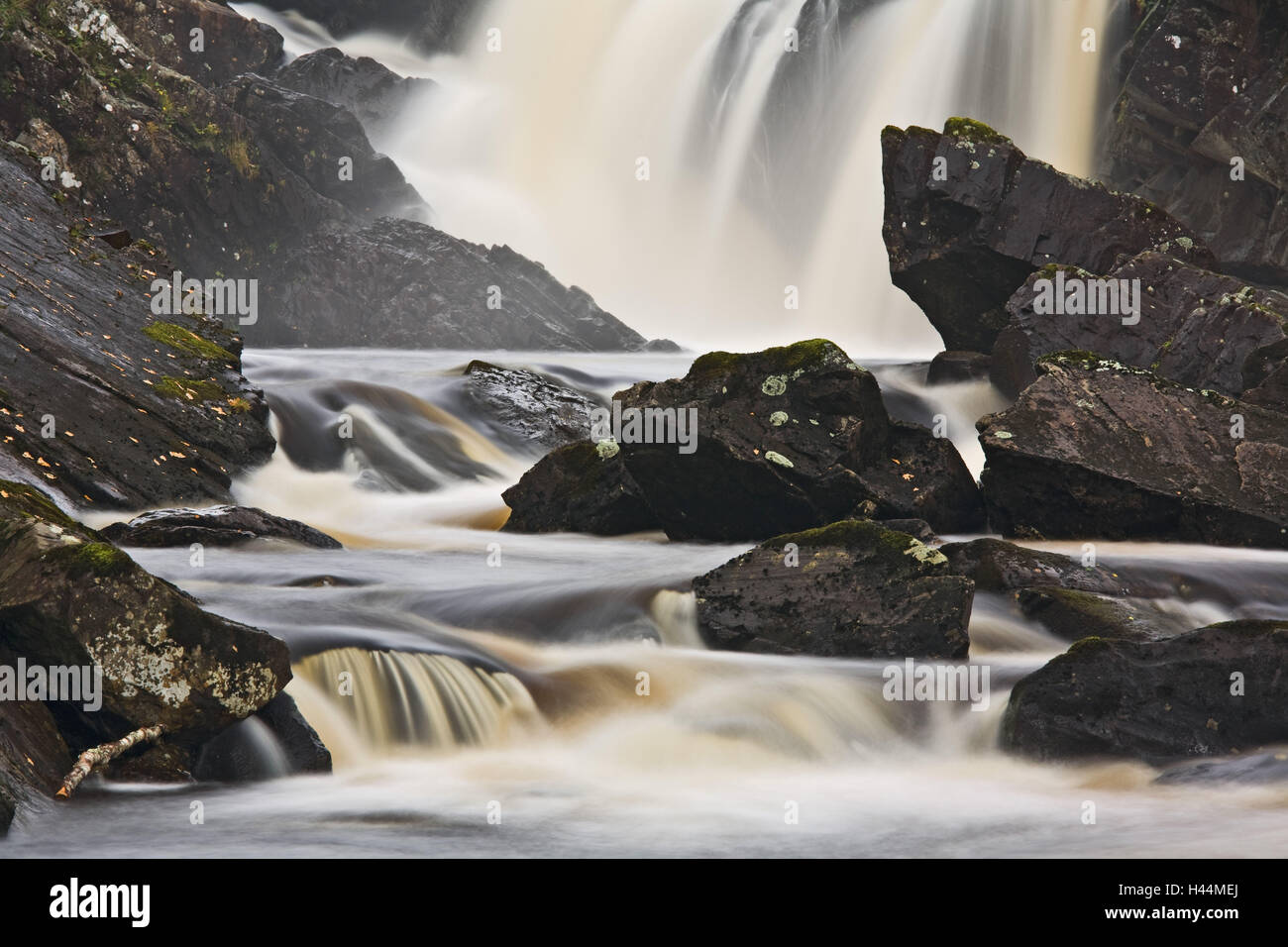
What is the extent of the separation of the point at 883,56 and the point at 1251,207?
35.0ft

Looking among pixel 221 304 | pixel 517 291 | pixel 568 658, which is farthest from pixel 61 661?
pixel 517 291

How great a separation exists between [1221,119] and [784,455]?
41.8 feet

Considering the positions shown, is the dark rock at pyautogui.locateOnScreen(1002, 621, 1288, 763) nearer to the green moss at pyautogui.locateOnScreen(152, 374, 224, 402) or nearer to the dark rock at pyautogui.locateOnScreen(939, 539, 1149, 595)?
the dark rock at pyautogui.locateOnScreen(939, 539, 1149, 595)

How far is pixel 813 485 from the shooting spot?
33.6 feet

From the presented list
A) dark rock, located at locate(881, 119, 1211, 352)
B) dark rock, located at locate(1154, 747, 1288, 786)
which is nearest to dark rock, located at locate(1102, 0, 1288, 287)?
dark rock, located at locate(881, 119, 1211, 352)

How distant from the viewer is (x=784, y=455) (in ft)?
33.7

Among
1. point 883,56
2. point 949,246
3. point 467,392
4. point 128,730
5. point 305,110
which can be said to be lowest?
point 128,730

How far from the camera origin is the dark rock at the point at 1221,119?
1872cm

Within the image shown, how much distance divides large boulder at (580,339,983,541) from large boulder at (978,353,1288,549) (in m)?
0.60

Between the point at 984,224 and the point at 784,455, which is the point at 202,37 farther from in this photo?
the point at 784,455

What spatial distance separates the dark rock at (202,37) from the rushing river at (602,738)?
663 inches

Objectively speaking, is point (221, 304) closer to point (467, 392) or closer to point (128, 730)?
point (467, 392)

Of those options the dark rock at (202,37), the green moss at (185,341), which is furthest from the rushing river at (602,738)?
the dark rock at (202,37)

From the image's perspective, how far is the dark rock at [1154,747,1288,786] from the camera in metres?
6.04
